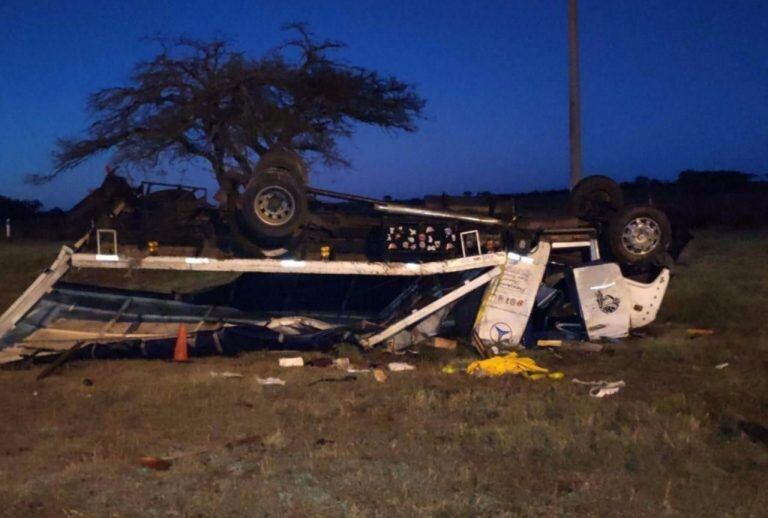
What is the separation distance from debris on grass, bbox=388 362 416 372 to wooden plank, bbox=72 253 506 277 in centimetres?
91

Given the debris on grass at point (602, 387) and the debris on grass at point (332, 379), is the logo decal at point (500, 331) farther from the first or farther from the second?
the debris on grass at point (332, 379)

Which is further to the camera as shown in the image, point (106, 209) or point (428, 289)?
point (428, 289)

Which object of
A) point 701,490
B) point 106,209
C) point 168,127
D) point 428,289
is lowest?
point 701,490

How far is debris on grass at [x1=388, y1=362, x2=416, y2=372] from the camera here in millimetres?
8297

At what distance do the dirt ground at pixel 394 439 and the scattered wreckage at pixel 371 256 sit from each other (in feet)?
1.09

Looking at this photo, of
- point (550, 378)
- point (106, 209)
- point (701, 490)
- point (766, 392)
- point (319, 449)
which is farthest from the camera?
point (106, 209)

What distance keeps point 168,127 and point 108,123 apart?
1.55 m

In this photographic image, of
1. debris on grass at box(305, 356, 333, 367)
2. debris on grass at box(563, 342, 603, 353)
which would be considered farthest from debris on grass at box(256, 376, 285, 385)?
debris on grass at box(563, 342, 603, 353)

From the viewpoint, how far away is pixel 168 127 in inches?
779

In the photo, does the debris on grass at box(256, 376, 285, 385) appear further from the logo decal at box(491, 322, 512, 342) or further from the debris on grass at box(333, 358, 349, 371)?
the logo decal at box(491, 322, 512, 342)

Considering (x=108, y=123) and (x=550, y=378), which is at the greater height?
(x=108, y=123)

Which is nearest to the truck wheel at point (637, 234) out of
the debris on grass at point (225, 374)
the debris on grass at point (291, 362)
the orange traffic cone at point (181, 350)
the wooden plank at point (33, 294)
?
the debris on grass at point (291, 362)

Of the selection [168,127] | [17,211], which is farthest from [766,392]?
[17,211]

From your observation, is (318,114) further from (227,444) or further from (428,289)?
(227,444)
